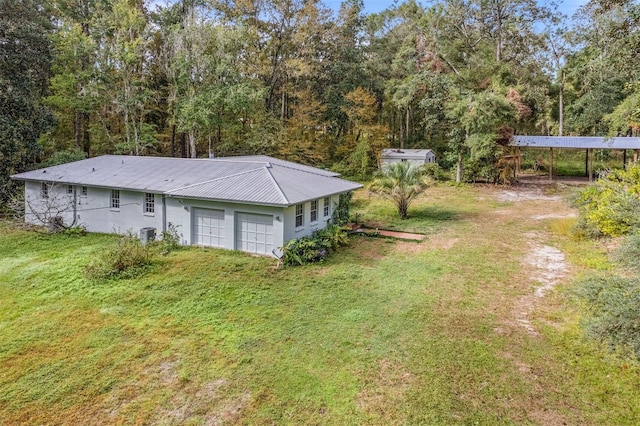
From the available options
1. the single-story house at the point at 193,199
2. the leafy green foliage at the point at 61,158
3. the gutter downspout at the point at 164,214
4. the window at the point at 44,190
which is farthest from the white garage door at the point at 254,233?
the leafy green foliage at the point at 61,158

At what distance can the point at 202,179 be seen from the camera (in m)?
15.6

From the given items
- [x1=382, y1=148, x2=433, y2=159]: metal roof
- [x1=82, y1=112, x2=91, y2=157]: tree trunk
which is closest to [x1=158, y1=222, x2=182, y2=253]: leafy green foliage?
[x1=82, y1=112, x2=91, y2=157]: tree trunk

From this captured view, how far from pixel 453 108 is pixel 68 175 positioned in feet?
78.9

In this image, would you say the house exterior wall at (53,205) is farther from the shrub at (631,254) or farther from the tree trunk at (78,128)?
the shrub at (631,254)

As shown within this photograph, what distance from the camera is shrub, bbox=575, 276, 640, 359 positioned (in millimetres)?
6371

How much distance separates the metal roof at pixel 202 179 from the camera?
13484mm

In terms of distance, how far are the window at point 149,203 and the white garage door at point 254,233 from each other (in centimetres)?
392

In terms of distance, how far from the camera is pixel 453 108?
2864 cm

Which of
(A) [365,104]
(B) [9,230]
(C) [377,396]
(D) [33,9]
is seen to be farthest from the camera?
(A) [365,104]

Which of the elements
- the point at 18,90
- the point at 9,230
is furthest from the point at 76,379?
the point at 18,90

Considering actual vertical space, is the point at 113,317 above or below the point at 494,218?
below

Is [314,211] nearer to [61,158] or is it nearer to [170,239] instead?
[170,239]

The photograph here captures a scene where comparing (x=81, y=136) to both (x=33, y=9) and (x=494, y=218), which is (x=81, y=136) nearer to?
(x=33, y=9)

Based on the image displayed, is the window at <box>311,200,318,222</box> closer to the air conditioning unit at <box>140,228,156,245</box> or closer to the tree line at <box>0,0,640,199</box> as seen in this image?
the air conditioning unit at <box>140,228,156,245</box>
